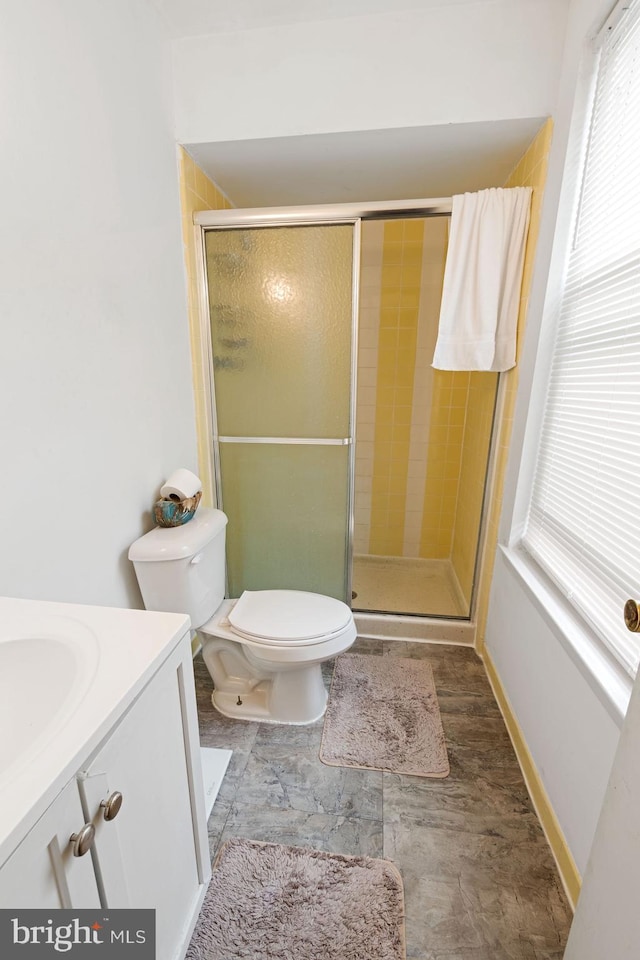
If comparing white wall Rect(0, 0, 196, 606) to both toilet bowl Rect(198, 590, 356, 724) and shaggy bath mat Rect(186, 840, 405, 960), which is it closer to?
toilet bowl Rect(198, 590, 356, 724)

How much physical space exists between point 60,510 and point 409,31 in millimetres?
1889

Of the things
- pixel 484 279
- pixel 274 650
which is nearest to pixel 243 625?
pixel 274 650

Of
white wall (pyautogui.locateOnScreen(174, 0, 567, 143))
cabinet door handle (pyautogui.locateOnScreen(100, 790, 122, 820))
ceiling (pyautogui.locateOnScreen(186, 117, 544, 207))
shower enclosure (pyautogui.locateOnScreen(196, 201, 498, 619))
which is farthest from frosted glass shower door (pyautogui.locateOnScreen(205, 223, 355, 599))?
cabinet door handle (pyautogui.locateOnScreen(100, 790, 122, 820))

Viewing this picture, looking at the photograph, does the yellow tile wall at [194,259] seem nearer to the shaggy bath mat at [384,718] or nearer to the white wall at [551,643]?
the shaggy bath mat at [384,718]

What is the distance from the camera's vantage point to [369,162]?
1.68 meters

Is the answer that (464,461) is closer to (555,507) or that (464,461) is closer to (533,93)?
(555,507)

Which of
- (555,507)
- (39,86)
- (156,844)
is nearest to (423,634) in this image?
(555,507)

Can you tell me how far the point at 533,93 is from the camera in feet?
4.45

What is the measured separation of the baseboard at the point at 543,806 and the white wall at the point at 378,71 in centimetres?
216

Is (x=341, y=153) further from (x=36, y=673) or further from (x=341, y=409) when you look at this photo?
(x=36, y=673)

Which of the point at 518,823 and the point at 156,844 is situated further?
the point at 518,823

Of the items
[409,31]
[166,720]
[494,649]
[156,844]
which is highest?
[409,31]

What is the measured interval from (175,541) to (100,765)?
81cm

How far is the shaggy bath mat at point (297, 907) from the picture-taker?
0.95 metres
